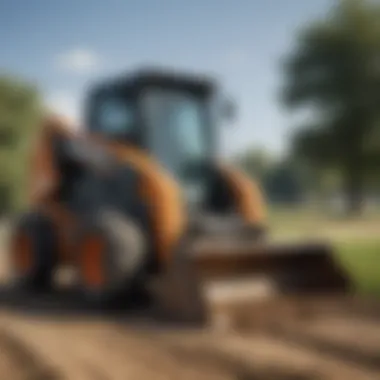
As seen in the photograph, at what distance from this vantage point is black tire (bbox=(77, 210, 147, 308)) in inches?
137

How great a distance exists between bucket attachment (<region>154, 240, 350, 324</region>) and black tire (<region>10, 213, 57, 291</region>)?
3.45ft

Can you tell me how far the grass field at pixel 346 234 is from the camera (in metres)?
4.88

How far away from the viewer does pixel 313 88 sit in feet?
29.6

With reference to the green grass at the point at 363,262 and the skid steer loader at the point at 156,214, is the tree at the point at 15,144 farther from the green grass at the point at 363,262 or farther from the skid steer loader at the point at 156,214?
the green grass at the point at 363,262

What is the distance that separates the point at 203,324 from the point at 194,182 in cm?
110

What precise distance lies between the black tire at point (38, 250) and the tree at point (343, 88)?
15.9 feet

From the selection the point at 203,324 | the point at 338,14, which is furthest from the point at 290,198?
the point at 338,14

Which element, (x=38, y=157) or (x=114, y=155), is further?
(x=38, y=157)

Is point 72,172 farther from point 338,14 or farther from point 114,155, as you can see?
point 338,14

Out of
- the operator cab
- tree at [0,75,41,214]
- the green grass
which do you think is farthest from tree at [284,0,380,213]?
the operator cab

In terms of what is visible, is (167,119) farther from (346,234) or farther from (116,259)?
(346,234)

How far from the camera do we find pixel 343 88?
8.82 metres

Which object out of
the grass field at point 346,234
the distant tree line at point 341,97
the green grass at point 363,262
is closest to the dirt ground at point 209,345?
the green grass at point 363,262

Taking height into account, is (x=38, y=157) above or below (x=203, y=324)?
above
